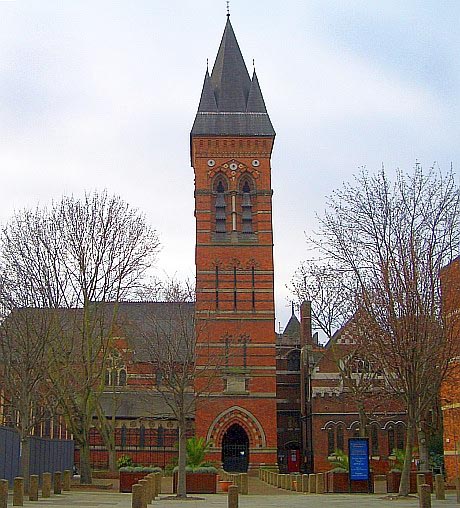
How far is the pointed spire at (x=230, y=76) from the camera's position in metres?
62.8

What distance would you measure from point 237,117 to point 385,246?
33692 millimetres

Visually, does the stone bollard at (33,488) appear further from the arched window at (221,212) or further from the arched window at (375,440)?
the arched window at (375,440)

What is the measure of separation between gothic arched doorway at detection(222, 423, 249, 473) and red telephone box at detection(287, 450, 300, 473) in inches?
281

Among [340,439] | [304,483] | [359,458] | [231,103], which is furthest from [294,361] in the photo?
[359,458]

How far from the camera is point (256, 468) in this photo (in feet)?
184

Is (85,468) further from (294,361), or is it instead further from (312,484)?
(294,361)

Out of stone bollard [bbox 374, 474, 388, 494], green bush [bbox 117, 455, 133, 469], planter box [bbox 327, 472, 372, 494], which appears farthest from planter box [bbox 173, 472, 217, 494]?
green bush [bbox 117, 455, 133, 469]

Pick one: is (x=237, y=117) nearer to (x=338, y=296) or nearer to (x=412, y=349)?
(x=338, y=296)

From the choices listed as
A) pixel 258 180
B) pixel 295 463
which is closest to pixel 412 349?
pixel 258 180

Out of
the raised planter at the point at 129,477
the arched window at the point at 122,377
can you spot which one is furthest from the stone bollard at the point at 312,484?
the arched window at the point at 122,377

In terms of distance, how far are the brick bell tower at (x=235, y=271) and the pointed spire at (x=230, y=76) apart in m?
0.08

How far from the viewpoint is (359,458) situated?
34.1 metres

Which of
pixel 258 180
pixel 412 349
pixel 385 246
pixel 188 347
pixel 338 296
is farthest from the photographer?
pixel 258 180

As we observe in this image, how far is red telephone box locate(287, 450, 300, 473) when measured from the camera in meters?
64.2
